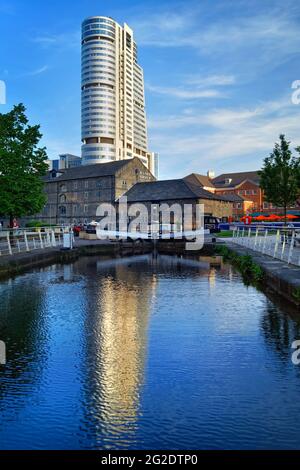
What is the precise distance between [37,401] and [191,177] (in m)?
116

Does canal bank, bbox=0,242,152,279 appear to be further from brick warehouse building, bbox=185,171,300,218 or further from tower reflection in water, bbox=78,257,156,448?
brick warehouse building, bbox=185,171,300,218

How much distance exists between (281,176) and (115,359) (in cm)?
3131

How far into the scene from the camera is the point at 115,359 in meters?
7.03

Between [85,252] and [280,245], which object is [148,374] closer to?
[280,245]

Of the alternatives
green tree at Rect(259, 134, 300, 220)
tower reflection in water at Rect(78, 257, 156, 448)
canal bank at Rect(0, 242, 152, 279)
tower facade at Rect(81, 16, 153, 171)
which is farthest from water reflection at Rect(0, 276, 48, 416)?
tower facade at Rect(81, 16, 153, 171)

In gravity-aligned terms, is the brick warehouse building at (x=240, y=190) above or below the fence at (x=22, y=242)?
above

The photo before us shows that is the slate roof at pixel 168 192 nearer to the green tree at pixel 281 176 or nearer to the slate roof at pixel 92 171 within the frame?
the slate roof at pixel 92 171

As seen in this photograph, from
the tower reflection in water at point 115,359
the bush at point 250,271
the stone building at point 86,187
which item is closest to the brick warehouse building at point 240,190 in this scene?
the stone building at point 86,187

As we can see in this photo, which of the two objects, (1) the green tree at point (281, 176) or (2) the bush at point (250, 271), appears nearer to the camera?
(2) the bush at point (250, 271)

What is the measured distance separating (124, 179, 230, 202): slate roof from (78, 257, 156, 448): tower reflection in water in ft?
170

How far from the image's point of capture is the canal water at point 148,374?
4531 mm

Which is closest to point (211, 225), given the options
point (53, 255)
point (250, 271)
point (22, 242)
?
point (22, 242)

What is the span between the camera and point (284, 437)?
4.43 meters

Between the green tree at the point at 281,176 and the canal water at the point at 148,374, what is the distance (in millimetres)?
24654
